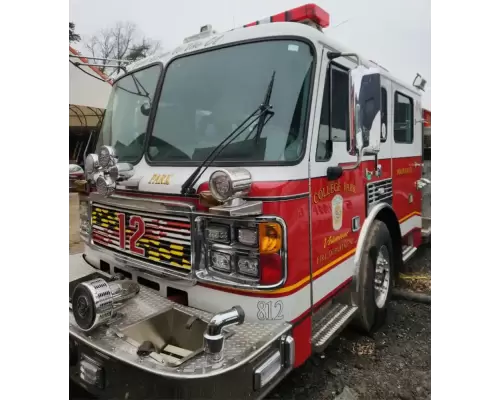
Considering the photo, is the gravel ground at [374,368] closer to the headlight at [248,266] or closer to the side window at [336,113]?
the headlight at [248,266]

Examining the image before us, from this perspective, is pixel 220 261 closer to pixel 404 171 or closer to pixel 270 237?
pixel 270 237

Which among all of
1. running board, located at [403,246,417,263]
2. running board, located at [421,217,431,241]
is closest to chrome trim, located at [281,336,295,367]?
running board, located at [403,246,417,263]

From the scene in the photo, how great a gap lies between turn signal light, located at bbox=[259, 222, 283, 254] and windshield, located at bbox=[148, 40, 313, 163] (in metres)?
0.28

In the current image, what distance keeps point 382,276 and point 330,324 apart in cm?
79

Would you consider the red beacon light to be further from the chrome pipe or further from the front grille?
the chrome pipe

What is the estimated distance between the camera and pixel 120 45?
2123 millimetres

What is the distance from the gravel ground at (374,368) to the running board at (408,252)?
0.64 m

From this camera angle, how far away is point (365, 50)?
7.54 feet

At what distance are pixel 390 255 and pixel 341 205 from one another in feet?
2.70

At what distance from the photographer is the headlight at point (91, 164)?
1991 mm

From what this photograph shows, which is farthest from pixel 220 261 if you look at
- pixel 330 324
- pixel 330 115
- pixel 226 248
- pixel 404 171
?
pixel 404 171
